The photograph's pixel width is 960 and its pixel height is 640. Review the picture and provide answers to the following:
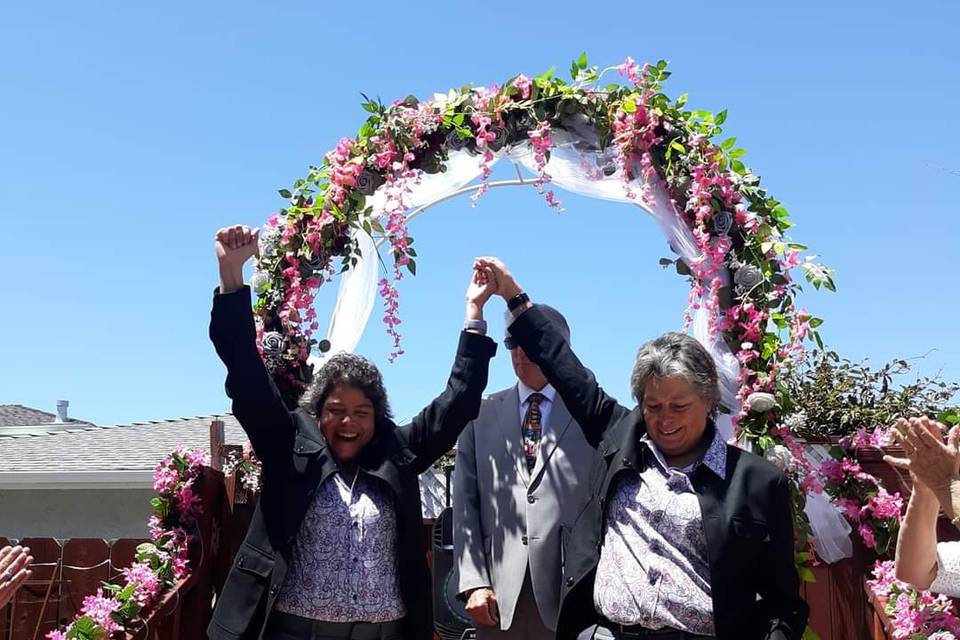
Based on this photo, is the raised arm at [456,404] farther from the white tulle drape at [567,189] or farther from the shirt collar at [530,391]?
the white tulle drape at [567,189]

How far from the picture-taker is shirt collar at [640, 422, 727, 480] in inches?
104

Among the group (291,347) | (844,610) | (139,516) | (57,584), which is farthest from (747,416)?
(139,516)

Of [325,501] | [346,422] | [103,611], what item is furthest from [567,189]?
[103,611]

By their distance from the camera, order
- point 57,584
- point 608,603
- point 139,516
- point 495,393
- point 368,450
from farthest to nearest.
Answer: point 139,516 → point 57,584 → point 495,393 → point 368,450 → point 608,603

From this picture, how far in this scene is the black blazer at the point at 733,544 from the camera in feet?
8.21

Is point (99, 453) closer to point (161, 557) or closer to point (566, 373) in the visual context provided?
point (161, 557)

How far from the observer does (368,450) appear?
3.15 m

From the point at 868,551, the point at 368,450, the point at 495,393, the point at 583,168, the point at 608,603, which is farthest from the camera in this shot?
the point at 583,168

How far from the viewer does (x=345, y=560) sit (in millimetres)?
2934

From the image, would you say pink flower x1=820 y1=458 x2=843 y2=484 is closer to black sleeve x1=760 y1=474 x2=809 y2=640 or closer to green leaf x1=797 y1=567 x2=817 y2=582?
green leaf x1=797 y1=567 x2=817 y2=582

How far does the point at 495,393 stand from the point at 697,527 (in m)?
1.37

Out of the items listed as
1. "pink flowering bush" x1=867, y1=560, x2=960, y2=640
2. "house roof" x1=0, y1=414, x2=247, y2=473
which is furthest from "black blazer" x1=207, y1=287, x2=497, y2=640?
"house roof" x1=0, y1=414, x2=247, y2=473

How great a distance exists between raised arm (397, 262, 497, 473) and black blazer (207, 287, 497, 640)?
0.04 ft

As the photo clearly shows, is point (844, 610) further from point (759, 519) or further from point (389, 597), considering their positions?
→ point (389, 597)
